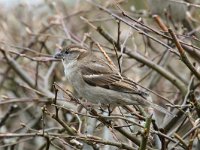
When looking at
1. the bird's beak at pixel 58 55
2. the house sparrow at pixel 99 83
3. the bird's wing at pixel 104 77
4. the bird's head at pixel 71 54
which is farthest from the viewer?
the bird's beak at pixel 58 55

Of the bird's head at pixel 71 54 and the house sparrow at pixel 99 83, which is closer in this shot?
the house sparrow at pixel 99 83

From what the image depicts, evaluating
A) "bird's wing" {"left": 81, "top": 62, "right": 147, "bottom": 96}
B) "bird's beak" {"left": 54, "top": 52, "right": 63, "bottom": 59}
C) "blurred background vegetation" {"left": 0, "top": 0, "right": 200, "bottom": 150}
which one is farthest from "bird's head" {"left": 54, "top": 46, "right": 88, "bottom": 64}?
"bird's wing" {"left": 81, "top": 62, "right": 147, "bottom": 96}

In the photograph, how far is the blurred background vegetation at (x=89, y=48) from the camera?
13.3 feet

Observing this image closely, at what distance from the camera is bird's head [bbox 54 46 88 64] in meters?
4.44

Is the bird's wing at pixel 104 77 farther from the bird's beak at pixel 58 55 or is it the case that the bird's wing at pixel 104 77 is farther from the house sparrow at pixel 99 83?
the bird's beak at pixel 58 55

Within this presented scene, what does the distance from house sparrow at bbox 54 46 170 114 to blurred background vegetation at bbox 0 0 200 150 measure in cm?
9

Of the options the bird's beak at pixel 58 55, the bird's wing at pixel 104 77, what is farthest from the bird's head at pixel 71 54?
the bird's wing at pixel 104 77

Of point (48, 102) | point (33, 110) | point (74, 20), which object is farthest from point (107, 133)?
point (74, 20)

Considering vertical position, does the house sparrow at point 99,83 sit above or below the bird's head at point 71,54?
below

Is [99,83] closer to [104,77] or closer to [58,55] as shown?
[104,77]

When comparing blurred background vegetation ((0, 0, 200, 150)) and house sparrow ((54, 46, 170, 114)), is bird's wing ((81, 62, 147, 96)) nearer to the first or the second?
house sparrow ((54, 46, 170, 114))

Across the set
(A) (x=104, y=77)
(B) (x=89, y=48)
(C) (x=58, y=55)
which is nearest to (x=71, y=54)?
(C) (x=58, y=55)

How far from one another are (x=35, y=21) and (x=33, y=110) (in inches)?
57.1

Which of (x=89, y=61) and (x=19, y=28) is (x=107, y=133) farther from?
(x=19, y=28)
